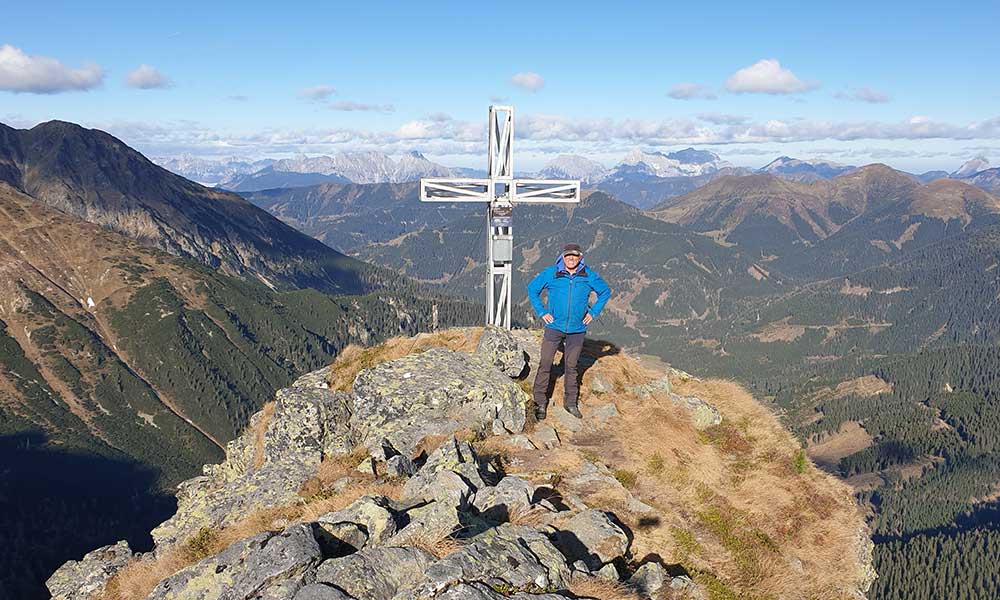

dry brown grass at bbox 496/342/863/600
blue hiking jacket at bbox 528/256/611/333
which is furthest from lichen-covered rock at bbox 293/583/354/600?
blue hiking jacket at bbox 528/256/611/333

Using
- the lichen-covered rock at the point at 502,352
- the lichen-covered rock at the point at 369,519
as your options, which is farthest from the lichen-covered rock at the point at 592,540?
the lichen-covered rock at the point at 502,352

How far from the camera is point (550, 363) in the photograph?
22.1 meters

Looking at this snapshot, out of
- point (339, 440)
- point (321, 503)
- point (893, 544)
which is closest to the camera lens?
point (321, 503)

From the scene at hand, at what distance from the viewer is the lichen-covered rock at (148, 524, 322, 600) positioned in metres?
10.5

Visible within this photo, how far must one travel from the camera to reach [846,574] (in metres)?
16.6

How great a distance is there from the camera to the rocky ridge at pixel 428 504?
1042 cm

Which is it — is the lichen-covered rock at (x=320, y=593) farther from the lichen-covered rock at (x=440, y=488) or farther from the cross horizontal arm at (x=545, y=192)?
the cross horizontal arm at (x=545, y=192)

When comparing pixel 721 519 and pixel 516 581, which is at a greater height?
pixel 516 581

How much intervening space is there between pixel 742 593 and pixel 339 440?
46.3 feet

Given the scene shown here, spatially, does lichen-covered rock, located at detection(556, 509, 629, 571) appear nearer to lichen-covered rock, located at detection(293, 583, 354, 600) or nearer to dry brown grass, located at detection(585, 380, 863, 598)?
dry brown grass, located at detection(585, 380, 863, 598)

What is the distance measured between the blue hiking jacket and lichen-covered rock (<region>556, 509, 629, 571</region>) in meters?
8.71

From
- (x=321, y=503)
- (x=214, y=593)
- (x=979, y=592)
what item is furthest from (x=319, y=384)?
(x=979, y=592)

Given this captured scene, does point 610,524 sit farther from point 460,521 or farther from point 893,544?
point 893,544

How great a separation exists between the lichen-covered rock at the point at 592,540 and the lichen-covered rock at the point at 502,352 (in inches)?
427
